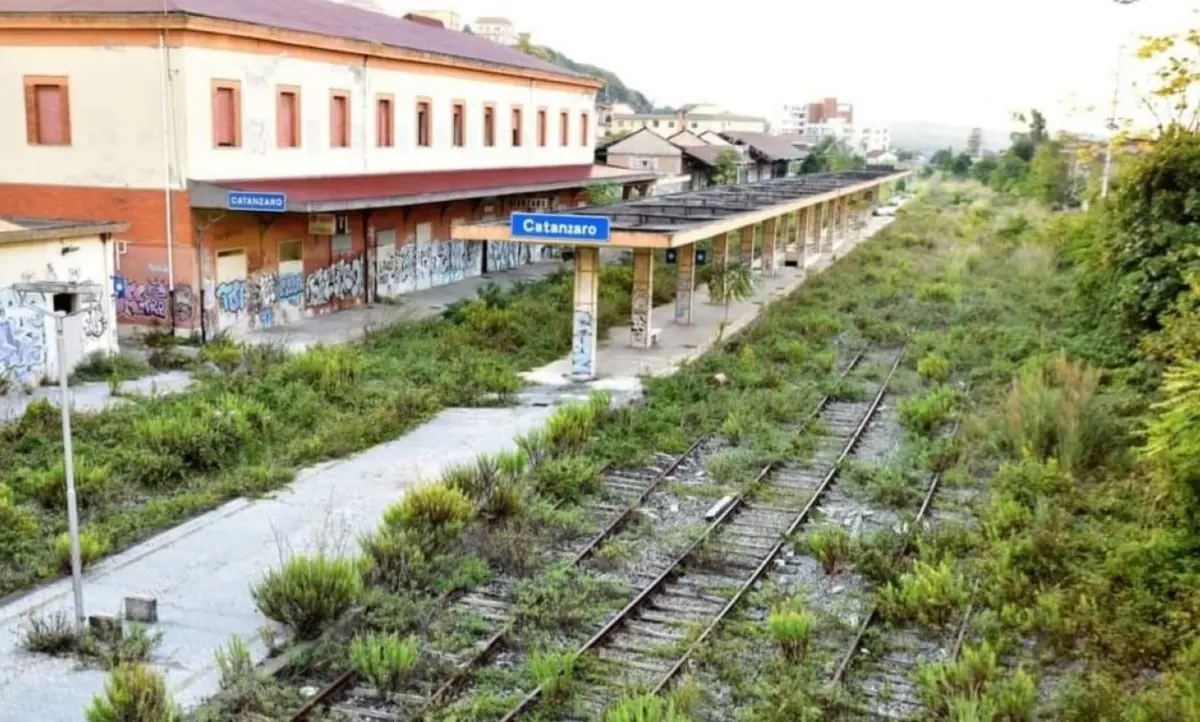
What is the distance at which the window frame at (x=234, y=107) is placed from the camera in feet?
75.6

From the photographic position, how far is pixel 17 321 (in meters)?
18.2

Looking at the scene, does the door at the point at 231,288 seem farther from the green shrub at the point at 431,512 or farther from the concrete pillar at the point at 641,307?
the green shrub at the point at 431,512

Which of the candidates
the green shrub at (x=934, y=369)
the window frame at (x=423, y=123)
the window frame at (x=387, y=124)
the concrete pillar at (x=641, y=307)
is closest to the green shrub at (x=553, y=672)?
→ the green shrub at (x=934, y=369)

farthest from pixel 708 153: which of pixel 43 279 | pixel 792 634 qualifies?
pixel 792 634

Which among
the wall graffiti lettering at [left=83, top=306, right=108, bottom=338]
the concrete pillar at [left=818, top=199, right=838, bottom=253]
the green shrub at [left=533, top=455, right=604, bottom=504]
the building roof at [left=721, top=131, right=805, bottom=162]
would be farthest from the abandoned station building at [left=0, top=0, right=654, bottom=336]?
the building roof at [left=721, top=131, right=805, bottom=162]

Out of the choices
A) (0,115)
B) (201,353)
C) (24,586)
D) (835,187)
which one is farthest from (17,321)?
(835,187)

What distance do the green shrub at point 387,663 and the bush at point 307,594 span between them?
760 millimetres

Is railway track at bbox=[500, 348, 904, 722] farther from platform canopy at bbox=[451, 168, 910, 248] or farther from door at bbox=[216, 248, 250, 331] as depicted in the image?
door at bbox=[216, 248, 250, 331]

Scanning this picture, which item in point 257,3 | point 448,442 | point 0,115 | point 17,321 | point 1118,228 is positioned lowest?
point 448,442

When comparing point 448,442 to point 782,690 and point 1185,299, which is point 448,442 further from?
point 1185,299

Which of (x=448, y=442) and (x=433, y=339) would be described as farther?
(x=433, y=339)

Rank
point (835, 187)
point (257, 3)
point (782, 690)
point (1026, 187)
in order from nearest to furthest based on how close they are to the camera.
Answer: point (782, 690)
point (257, 3)
point (835, 187)
point (1026, 187)

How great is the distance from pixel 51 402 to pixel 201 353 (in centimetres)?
411

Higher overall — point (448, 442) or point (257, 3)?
point (257, 3)
